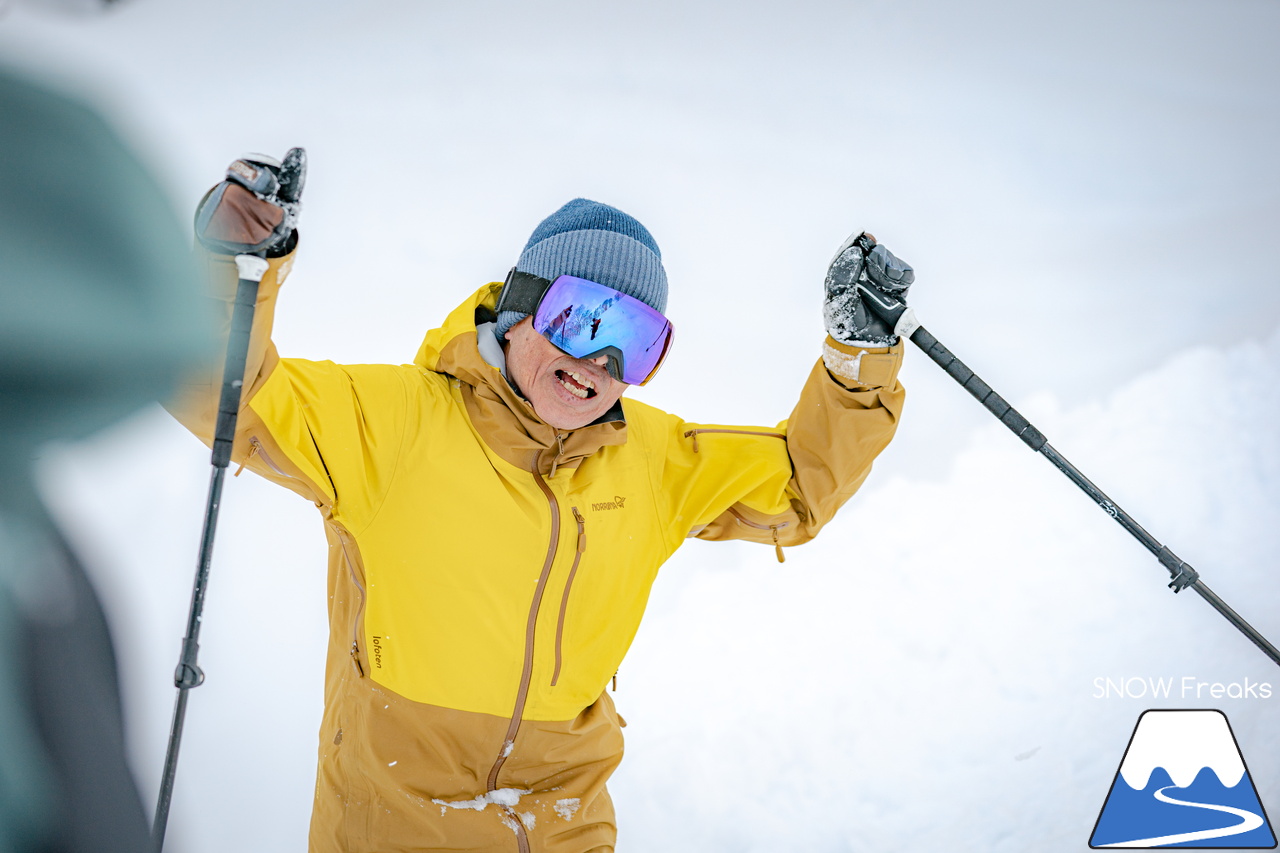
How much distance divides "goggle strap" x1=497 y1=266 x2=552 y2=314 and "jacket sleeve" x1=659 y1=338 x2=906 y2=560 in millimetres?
519

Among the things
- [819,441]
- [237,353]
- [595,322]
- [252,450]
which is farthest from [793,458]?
[237,353]

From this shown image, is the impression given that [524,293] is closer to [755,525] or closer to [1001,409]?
[755,525]

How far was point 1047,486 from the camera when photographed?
408 cm

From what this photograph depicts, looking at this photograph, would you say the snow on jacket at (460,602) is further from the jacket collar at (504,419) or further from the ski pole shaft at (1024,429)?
the ski pole shaft at (1024,429)

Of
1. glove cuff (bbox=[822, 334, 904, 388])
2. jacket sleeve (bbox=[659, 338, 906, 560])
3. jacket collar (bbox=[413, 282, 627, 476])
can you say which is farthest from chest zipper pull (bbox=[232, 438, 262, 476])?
glove cuff (bbox=[822, 334, 904, 388])

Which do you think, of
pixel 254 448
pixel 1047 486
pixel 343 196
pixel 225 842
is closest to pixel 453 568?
pixel 254 448

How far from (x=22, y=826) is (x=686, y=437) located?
1.91 m

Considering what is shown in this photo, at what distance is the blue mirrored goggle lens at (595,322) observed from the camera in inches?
73.7

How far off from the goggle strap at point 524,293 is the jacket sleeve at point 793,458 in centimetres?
52

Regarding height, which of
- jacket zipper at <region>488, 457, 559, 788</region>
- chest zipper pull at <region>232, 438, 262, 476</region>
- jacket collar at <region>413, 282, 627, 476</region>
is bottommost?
jacket zipper at <region>488, 457, 559, 788</region>

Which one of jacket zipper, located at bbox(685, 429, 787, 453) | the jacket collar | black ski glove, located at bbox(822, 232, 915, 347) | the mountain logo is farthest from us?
the mountain logo

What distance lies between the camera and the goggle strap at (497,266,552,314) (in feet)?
6.36

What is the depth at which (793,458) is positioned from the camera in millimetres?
2221

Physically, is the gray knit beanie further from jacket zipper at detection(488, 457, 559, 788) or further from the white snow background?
the white snow background
